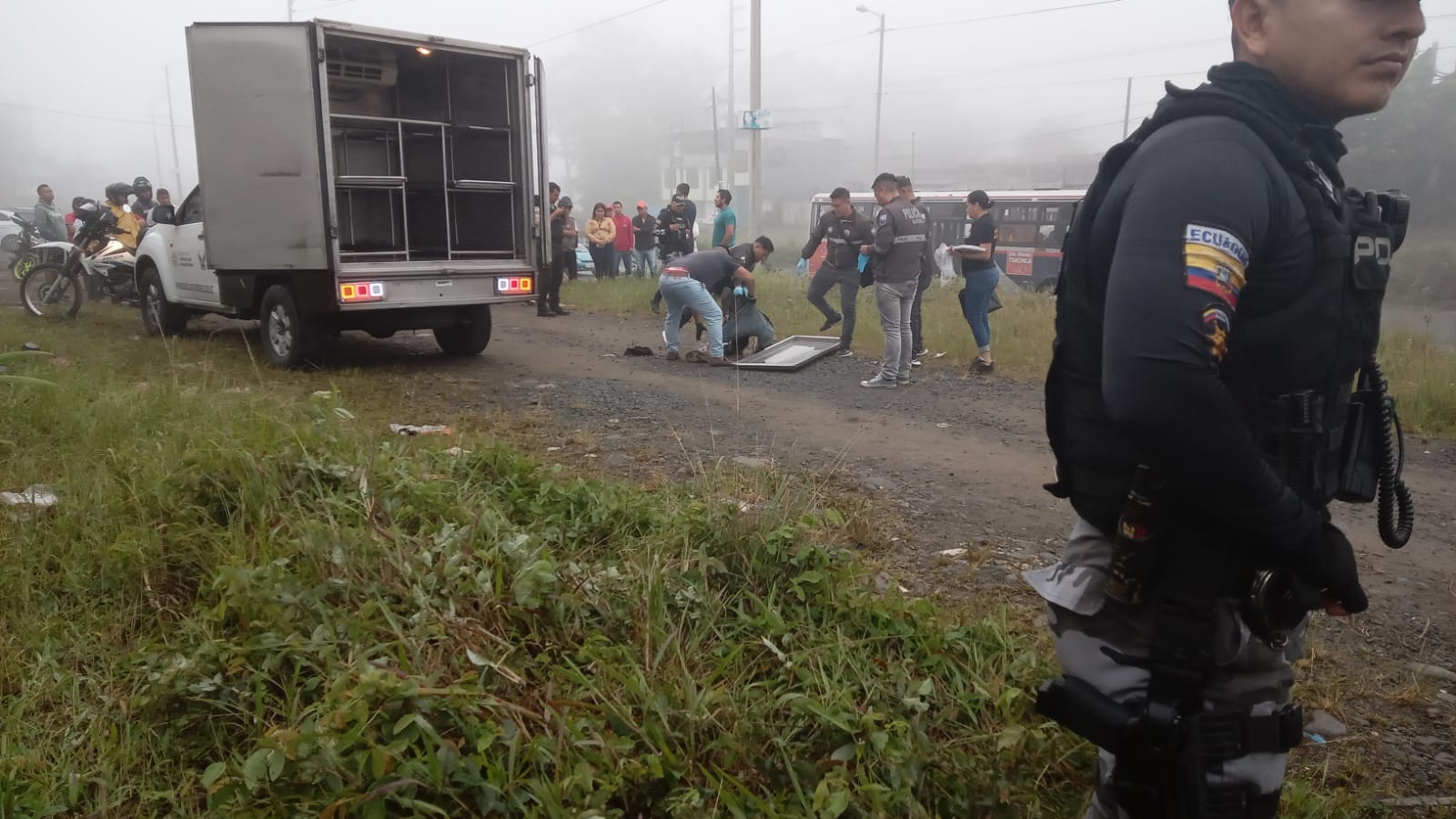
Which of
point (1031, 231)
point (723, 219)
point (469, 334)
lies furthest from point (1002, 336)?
point (1031, 231)

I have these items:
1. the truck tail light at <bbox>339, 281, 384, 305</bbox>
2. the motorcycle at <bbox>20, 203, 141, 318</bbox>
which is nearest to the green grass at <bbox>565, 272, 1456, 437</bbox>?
the truck tail light at <bbox>339, 281, 384, 305</bbox>

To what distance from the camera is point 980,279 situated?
29.2ft

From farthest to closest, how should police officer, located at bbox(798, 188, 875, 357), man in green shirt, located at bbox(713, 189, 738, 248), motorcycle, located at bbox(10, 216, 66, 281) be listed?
1. man in green shirt, located at bbox(713, 189, 738, 248)
2. motorcycle, located at bbox(10, 216, 66, 281)
3. police officer, located at bbox(798, 188, 875, 357)

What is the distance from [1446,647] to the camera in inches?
137

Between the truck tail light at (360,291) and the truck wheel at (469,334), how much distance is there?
124 centimetres

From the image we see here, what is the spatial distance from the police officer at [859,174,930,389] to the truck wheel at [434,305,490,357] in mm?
3602

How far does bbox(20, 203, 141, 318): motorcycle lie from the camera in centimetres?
1152

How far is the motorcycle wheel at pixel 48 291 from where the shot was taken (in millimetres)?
11492

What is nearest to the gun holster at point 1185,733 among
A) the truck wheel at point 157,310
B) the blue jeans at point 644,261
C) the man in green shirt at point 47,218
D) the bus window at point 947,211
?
the truck wheel at point 157,310

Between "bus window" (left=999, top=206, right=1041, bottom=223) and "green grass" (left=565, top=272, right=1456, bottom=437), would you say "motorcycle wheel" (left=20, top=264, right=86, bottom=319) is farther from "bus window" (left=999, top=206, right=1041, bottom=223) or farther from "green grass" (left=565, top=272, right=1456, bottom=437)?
"bus window" (left=999, top=206, right=1041, bottom=223)

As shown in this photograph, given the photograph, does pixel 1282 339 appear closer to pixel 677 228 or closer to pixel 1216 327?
pixel 1216 327

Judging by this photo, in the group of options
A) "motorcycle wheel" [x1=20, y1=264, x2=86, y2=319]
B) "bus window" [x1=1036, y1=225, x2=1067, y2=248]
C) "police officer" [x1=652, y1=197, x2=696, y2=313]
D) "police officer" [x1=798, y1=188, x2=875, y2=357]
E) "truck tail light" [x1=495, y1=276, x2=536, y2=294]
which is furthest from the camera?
"bus window" [x1=1036, y1=225, x2=1067, y2=248]

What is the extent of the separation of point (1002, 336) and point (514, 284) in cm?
554

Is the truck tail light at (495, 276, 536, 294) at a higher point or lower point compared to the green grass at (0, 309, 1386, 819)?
higher
